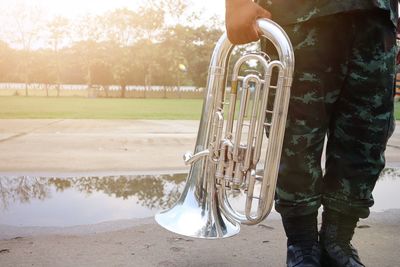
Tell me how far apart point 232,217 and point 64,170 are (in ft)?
6.22

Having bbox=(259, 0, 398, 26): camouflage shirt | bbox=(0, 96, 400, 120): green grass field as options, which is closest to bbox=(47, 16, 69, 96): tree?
bbox=(0, 96, 400, 120): green grass field

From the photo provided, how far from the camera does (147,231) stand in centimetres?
185

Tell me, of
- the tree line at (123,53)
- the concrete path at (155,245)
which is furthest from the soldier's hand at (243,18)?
the tree line at (123,53)

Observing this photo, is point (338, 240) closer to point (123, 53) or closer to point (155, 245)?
point (155, 245)

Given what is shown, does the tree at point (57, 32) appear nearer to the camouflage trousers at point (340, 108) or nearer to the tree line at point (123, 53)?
the tree line at point (123, 53)

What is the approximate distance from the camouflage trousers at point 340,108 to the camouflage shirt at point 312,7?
27 mm

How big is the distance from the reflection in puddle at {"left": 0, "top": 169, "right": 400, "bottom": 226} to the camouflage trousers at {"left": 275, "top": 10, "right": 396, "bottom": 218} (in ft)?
3.19

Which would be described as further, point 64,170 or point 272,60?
point 64,170

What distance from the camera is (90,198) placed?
243 centimetres

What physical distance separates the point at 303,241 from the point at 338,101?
451 millimetres

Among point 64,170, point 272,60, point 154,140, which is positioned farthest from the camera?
point 154,140

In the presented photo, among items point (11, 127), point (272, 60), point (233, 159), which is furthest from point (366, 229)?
point (11, 127)

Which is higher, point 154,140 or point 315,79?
point 315,79

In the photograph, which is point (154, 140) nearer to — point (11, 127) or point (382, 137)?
point (11, 127)
